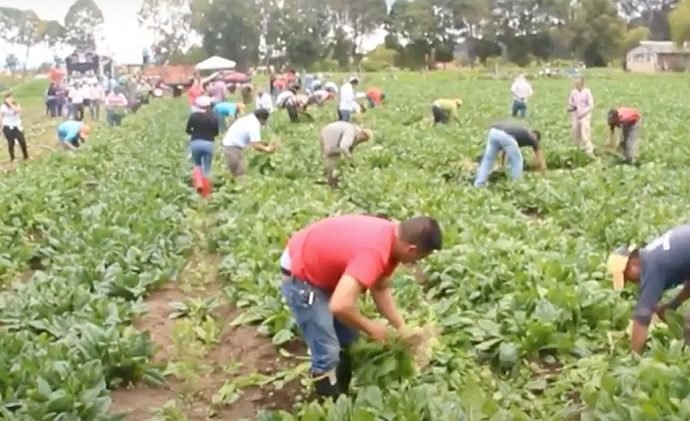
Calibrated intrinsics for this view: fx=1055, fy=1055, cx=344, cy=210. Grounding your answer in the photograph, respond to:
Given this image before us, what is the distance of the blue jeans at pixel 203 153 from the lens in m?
14.9

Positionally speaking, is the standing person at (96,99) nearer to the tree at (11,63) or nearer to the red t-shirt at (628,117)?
the red t-shirt at (628,117)

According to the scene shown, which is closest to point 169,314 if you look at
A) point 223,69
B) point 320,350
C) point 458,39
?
point 320,350

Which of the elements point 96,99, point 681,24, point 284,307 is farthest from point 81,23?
point 284,307

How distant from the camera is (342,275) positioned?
18.0 feet

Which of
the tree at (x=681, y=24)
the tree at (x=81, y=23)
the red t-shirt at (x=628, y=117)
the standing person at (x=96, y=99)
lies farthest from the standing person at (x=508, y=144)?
the tree at (x=81, y=23)

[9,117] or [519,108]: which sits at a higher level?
[9,117]

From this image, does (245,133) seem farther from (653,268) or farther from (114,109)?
(114,109)

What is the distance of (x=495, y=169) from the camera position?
15.5 m

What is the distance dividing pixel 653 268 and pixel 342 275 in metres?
1.70

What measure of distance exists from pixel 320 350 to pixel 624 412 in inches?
69.8

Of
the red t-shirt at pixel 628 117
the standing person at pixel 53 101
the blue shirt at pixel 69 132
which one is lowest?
the standing person at pixel 53 101

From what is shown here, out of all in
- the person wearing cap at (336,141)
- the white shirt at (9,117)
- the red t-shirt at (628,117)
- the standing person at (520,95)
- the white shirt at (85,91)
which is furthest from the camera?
the white shirt at (85,91)

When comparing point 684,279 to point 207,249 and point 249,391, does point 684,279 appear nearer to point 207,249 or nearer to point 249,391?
point 249,391

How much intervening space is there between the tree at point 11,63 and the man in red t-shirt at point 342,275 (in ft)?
317
